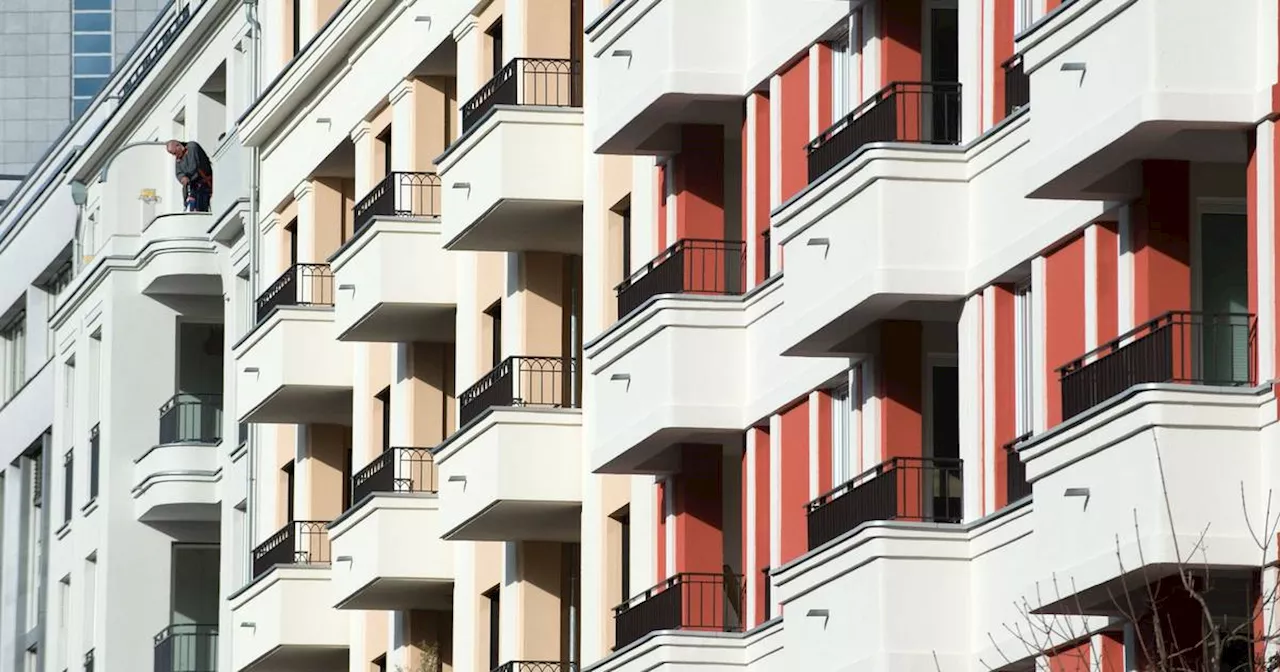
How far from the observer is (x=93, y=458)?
216 ft

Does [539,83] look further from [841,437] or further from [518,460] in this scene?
[841,437]

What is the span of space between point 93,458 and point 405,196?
19.3m

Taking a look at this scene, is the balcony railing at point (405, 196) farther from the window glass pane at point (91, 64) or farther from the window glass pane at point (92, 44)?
the window glass pane at point (92, 44)

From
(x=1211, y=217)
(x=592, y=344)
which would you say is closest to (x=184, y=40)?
(x=592, y=344)

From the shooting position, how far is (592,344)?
125 feet

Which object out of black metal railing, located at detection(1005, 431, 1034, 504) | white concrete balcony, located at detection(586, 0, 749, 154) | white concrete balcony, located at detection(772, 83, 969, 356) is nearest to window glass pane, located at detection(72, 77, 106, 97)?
white concrete balcony, located at detection(586, 0, 749, 154)

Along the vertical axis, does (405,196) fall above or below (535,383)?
above

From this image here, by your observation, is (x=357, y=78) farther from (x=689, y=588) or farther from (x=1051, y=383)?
(x=1051, y=383)

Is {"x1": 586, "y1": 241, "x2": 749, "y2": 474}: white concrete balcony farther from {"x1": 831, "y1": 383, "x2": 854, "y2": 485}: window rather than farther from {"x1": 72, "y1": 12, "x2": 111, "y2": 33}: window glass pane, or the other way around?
{"x1": 72, "y1": 12, "x2": 111, "y2": 33}: window glass pane

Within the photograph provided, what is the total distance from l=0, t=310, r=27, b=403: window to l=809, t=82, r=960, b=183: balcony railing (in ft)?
152

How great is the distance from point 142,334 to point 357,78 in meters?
14.4

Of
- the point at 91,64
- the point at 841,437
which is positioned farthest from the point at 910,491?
the point at 91,64

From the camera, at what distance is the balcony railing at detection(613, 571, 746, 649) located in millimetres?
36875

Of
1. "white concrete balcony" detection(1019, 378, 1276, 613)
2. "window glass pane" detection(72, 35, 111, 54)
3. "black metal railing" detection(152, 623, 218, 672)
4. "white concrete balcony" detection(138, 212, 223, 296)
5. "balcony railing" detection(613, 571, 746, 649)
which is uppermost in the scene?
"window glass pane" detection(72, 35, 111, 54)
